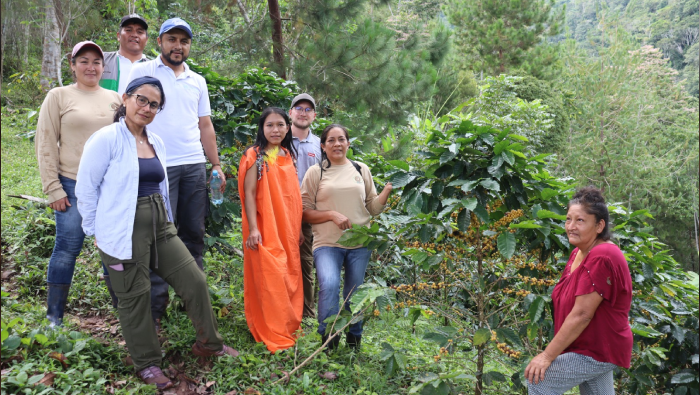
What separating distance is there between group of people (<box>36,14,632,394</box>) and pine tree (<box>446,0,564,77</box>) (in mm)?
18376

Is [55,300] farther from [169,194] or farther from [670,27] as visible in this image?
[670,27]

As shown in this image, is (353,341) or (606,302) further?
(353,341)

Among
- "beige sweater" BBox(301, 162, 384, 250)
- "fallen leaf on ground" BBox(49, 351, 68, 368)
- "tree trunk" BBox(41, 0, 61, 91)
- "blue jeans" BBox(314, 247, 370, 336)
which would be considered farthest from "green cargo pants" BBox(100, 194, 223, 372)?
"tree trunk" BBox(41, 0, 61, 91)

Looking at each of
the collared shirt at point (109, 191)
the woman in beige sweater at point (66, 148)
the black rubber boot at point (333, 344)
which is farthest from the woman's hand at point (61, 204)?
the black rubber boot at point (333, 344)

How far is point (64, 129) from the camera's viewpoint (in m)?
3.12

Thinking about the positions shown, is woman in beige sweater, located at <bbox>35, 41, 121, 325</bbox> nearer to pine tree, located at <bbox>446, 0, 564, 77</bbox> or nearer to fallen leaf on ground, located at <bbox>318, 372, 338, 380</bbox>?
fallen leaf on ground, located at <bbox>318, 372, 338, 380</bbox>

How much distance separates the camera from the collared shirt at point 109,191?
2652mm

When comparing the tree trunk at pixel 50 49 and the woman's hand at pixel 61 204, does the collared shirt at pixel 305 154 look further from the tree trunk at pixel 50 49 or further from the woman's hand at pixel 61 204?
the tree trunk at pixel 50 49

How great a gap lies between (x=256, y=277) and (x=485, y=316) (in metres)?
1.52

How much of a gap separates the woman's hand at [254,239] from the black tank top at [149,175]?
73 centimetres

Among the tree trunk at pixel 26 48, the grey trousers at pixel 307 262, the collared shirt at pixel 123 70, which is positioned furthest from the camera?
the tree trunk at pixel 26 48

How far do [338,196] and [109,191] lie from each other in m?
1.41

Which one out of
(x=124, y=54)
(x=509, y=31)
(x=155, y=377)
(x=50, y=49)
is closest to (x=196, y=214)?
(x=155, y=377)

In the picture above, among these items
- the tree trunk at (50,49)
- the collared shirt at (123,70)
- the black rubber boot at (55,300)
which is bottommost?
the black rubber boot at (55,300)
